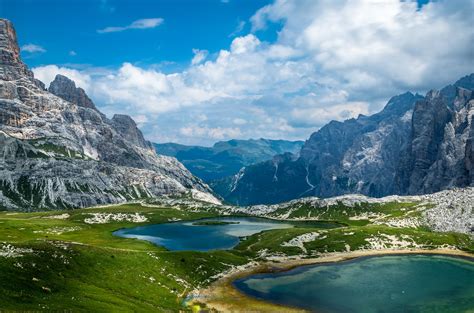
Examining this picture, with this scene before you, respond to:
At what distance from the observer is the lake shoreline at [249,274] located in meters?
94.6

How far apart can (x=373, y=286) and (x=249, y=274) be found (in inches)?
1451

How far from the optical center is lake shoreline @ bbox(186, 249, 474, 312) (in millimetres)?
94562

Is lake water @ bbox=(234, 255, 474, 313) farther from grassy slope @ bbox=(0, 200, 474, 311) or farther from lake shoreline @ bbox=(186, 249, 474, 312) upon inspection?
grassy slope @ bbox=(0, 200, 474, 311)

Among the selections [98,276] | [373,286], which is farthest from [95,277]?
[373,286]

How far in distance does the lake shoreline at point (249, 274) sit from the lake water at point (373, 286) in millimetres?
3577

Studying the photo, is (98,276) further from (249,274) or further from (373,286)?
(373,286)

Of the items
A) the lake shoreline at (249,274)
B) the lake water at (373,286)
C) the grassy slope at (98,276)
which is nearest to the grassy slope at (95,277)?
the grassy slope at (98,276)

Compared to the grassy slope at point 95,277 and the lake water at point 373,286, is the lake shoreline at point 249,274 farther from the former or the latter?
the grassy slope at point 95,277

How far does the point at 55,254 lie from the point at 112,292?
15.7 m

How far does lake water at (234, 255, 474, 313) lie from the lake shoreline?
3577 mm

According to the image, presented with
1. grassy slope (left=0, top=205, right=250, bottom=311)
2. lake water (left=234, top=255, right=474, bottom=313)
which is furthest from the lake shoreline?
grassy slope (left=0, top=205, right=250, bottom=311)

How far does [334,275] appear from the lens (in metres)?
130

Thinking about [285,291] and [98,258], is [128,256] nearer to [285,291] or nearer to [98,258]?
[98,258]

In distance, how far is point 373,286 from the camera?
381 ft
